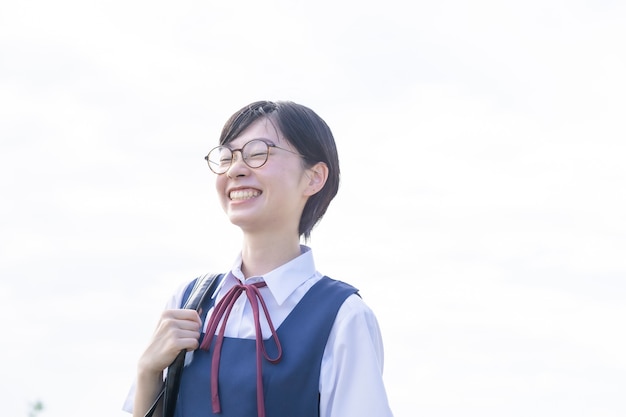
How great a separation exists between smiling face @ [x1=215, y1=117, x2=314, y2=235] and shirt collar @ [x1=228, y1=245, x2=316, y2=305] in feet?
0.37

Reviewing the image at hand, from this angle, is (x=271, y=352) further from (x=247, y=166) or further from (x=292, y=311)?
(x=247, y=166)

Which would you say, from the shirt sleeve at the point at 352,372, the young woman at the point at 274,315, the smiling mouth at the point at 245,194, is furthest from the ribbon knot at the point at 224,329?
the smiling mouth at the point at 245,194

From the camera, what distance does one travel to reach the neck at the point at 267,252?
9.70ft

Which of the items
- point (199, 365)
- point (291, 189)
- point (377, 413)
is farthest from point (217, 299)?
point (377, 413)

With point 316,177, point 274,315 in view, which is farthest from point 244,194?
point 274,315

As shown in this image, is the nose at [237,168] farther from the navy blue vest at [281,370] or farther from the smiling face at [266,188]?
the navy blue vest at [281,370]

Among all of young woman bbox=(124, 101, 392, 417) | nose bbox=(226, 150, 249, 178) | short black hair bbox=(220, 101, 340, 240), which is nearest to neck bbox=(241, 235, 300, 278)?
young woman bbox=(124, 101, 392, 417)

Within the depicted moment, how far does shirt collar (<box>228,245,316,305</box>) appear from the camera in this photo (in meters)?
2.86

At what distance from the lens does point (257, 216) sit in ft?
9.42

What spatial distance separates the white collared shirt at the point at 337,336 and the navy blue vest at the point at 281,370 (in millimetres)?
33

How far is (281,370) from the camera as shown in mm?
2664

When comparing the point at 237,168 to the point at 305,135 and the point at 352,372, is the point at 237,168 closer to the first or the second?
the point at 305,135

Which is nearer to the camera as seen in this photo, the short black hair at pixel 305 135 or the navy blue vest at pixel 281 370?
the navy blue vest at pixel 281 370

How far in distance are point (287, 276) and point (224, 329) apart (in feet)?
0.87
